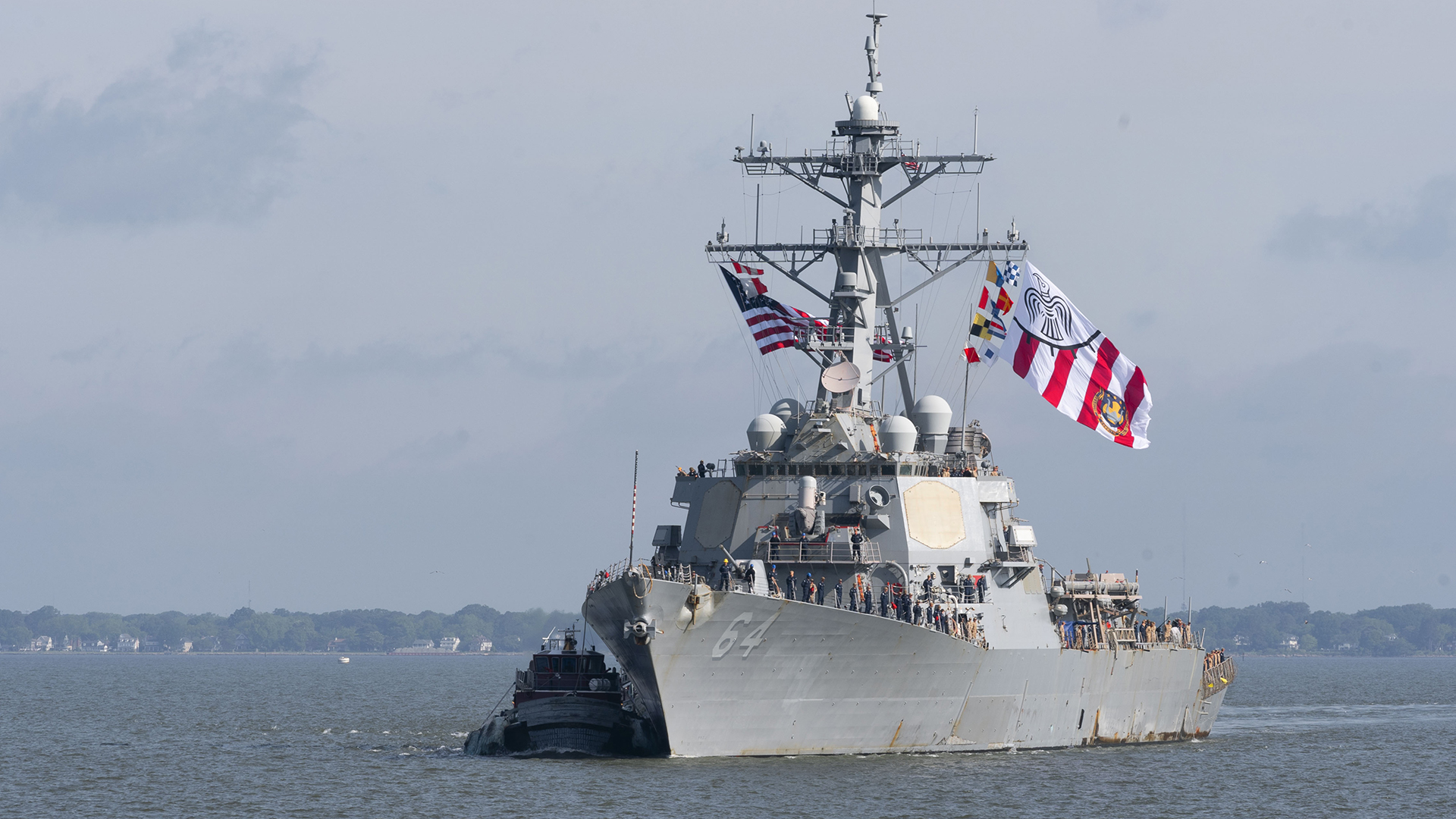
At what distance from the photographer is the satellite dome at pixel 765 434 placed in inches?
1497

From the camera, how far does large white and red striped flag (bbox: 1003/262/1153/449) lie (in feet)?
126

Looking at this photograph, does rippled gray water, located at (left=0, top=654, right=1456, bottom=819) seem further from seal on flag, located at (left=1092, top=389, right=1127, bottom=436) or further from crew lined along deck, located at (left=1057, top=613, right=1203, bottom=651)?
seal on flag, located at (left=1092, top=389, right=1127, bottom=436)

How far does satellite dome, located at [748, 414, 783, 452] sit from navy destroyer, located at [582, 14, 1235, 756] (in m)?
0.07

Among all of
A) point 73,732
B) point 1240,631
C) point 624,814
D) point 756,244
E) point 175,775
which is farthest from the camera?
point 1240,631

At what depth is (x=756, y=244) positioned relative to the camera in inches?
1604

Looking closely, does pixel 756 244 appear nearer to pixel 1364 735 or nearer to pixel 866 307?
pixel 866 307

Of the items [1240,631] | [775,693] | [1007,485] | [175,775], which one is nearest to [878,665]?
[775,693]

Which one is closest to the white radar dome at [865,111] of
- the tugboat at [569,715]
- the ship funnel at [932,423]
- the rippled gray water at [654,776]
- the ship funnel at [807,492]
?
the ship funnel at [932,423]

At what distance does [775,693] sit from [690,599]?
2506 mm

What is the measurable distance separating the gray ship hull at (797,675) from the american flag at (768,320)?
7.53m

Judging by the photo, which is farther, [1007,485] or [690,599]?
[1007,485]

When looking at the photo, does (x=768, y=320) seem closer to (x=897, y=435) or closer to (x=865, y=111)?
(x=897, y=435)

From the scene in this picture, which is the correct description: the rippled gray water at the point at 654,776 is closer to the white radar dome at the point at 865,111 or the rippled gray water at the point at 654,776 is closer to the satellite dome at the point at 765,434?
the satellite dome at the point at 765,434

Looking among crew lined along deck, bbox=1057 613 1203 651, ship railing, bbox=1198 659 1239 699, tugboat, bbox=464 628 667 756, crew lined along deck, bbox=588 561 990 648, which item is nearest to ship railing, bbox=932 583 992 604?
crew lined along deck, bbox=588 561 990 648
